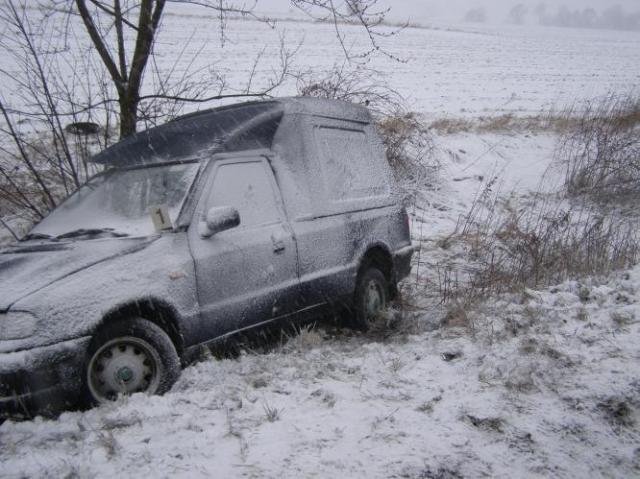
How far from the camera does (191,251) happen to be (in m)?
3.72

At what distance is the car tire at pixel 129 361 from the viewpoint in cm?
323

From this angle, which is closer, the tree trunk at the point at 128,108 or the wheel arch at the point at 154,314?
the wheel arch at the point at 154,314

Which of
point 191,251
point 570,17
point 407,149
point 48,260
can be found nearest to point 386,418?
point 191,251

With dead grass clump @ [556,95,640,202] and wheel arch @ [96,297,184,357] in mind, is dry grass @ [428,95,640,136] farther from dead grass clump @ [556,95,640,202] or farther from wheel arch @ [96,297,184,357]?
wheel arch @ [96,297,184,357]

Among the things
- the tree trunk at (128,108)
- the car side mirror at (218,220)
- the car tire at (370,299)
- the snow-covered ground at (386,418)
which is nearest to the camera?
the snow-covered ground at (386,418)

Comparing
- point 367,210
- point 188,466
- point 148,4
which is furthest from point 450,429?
point 148,4

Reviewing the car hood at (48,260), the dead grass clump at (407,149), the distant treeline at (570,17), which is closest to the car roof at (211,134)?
the car hood at (48,260)

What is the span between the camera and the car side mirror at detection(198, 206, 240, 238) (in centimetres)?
369

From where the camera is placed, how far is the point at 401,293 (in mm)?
6027

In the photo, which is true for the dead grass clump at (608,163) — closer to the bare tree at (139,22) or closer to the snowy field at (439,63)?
the snowy field at (439,63)

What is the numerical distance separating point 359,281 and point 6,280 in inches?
116

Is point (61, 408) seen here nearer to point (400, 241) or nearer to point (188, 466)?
point (188, 466)

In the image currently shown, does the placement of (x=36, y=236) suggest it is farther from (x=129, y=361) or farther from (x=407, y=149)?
(x=407, y=149)

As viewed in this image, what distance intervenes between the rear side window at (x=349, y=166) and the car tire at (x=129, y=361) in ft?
6.77
